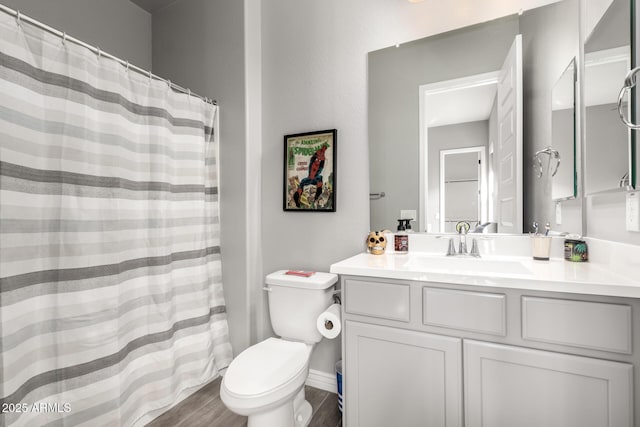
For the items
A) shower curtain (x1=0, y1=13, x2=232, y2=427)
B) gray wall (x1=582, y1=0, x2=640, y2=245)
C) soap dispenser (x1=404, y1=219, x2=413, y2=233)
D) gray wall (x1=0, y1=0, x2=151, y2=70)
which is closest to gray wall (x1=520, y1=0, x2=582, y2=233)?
gray wall (x1=582, y1=0, x2=640, y2=245)

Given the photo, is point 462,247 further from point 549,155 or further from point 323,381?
point 323,381

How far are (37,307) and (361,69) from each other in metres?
2.00

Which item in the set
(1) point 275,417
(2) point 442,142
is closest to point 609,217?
(2) point 442,142

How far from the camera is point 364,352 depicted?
129 cm

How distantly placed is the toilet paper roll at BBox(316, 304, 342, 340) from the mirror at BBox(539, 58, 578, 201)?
1190 mm

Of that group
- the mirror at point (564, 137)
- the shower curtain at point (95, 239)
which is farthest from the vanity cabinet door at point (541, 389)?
the shower curtain at point (95, 239)

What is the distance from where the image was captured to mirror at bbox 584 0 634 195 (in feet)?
3.45

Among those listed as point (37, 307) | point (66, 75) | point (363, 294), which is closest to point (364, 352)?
point (363, 294)

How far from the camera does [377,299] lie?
126 centimetres

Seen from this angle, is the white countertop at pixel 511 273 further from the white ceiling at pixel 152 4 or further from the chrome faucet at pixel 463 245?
the white ceiling at pixel 152 4

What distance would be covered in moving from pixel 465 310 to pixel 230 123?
1.82m

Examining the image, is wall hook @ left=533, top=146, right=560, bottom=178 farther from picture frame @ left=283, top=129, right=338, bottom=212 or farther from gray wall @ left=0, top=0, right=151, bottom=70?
gray wall @ left=0, top=0, right=151, bottom=70

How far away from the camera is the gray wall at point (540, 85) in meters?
1.42

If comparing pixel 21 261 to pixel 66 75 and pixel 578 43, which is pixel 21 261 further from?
pixel 578 43
